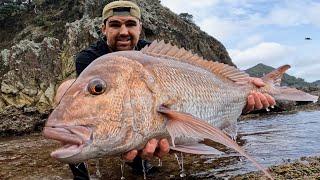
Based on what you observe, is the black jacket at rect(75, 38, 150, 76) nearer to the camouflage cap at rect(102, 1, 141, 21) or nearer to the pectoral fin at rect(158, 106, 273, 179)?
the camouflage cap at rect(102, 1, 141, 21)

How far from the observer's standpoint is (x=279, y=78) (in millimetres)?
4941

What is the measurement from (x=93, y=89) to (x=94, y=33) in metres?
29.5

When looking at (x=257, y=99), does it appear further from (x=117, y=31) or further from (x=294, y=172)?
(x=117, y=31)

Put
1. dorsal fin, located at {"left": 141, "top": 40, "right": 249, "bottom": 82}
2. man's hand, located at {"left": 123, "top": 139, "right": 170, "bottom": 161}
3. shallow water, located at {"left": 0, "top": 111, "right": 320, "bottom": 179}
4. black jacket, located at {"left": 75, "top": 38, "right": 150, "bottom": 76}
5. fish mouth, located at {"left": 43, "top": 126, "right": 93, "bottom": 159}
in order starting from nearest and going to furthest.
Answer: fish mouth, located at {"left": 43, "top": 126, "right": 93, "bottom": 159} → man's hand, located at {"left": 123, "top": 139, "right": 170, "bottom": 161} → dorsal fin, located at {"left": 141, "top": 40, "right": 249, "bottom": 82} → black jacket, located at {"left": 75, "top": 38, "right": 150, "bottom": 76} → shallow water, located at {"left": 0, "top": 111, "right": 320, "bottom": 179}

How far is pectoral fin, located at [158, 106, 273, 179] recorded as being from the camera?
2.90 metres

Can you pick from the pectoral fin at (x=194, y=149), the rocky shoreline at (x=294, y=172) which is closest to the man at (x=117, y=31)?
the rocky shoreline at (x=294, y=172)

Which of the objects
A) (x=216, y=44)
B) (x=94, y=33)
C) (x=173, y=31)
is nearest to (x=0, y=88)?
(x=94, y=33)

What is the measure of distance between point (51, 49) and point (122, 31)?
29032mm

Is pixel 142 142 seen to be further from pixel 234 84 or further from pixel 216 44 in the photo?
pixel 216 44

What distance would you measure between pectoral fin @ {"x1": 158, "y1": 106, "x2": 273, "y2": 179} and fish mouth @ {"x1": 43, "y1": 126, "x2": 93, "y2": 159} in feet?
1.93

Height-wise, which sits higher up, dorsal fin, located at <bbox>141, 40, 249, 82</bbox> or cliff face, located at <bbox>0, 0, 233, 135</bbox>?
cliff face, located at <bbox>0, 0, 233, 135</bbox>

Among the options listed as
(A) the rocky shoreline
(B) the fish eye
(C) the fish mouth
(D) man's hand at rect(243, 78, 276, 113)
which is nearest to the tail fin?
(D) man's hand at rect(243, 78, 276, 113)

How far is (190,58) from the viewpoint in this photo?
3.97m

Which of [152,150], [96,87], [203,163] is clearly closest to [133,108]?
[96,87]
